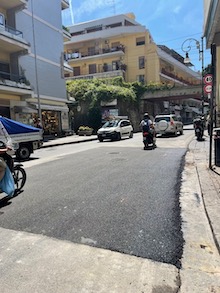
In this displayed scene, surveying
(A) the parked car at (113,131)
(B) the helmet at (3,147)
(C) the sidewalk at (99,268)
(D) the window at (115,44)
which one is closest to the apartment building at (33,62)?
(A) the parked car at (113,131)

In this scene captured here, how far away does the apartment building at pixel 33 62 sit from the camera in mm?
22797

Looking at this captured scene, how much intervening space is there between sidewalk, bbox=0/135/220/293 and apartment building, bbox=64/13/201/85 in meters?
43.9

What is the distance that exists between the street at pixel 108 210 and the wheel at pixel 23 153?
472 cm

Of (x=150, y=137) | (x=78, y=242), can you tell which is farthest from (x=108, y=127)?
(x=78, y=242)

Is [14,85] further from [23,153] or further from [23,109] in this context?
[23,153]

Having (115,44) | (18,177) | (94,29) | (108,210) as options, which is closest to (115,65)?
(115,44)

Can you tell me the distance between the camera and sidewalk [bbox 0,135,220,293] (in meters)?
2.84

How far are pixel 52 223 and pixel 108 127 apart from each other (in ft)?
57.8

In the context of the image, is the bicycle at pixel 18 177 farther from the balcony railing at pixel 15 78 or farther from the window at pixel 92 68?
the window at pixel 92 68

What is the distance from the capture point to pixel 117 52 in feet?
151

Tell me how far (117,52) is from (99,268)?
→ 151 feet

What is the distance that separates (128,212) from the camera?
16.3 feet

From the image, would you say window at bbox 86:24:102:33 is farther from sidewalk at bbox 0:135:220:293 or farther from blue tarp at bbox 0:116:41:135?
sidewalk at bbox 0:135:220:293

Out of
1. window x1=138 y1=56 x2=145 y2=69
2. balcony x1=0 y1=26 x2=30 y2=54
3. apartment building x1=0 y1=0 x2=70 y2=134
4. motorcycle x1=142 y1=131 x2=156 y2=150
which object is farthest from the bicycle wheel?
window x1=138 y1=56 x2=145 y2=69
